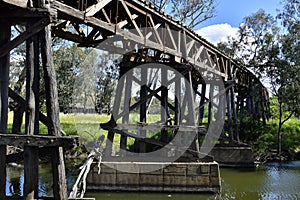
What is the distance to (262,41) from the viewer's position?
1995 centimetres

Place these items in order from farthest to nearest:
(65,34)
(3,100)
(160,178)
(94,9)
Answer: (160,178) < (65,34) < (94,9) < (3,100)

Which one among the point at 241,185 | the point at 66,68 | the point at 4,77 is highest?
the point at 66,68

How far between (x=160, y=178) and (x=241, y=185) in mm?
3090

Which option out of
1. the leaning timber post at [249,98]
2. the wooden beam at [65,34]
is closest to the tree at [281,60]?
the leaning timber post at [249,98]

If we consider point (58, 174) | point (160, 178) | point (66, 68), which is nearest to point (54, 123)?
point (58, 174)

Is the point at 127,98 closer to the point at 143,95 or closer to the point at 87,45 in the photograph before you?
the point at 143,95

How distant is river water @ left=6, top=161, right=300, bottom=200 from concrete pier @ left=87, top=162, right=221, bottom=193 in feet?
0.51

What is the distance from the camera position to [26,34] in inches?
173

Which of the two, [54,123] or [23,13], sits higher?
[23,13]

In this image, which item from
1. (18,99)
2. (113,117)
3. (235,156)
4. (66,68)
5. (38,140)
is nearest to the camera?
(38,140)

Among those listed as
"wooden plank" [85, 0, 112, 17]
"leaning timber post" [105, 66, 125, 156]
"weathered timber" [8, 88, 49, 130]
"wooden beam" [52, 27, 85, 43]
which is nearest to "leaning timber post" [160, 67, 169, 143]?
"leaning timber post" [105, 66, 125, 156]

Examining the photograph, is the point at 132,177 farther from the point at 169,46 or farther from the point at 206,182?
the point at 169,46

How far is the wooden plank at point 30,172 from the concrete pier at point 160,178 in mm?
3952

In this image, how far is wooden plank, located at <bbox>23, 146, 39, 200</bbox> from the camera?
433 cm
